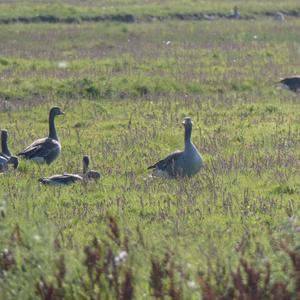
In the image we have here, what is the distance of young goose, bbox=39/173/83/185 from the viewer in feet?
42.1

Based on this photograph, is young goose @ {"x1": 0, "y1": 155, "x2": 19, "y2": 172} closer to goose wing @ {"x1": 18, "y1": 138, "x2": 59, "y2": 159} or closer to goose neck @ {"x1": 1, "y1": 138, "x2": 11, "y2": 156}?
goose wing @ {"x1": 18, "y1": 138, "x2": 59, "y2": 159}

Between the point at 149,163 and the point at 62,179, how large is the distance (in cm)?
206

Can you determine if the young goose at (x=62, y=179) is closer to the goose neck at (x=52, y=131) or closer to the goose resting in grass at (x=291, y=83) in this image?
the goose neck at (x=52, y=131)

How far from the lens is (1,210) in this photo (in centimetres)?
791

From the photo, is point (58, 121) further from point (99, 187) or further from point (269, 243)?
point (269, 243)

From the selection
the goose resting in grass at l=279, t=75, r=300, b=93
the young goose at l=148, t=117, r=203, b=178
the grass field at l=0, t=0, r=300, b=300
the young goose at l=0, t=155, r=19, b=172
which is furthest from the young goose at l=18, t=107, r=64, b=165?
the goose resting in grass at l=279, t=75, r=300, b=93

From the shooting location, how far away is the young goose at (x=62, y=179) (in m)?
12.8

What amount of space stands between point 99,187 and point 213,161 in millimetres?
2199

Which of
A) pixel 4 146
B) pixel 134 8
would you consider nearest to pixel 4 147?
pixel 4 146

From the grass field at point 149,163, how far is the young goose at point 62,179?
14 cm

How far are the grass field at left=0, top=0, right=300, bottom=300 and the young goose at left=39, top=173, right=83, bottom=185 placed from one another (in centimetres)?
14

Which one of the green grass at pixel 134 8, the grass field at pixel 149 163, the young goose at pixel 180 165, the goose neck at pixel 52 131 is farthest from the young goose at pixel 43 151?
the green grass at pixel 134 8

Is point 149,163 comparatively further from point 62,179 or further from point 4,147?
point 4,147

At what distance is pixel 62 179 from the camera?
12.9 m
